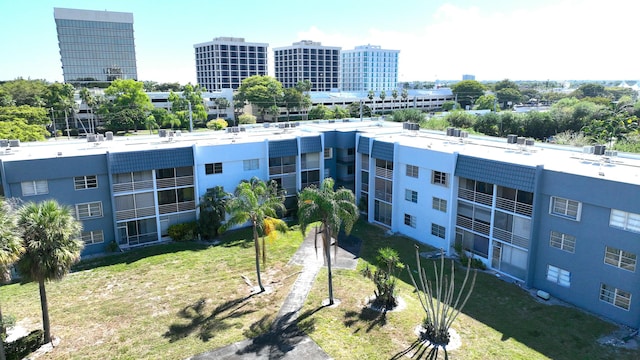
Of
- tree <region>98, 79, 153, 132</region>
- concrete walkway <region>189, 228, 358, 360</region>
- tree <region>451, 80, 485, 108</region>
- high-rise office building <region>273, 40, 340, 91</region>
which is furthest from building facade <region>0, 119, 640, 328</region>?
high-rise office building <region>273, 40, 340, 91</region>

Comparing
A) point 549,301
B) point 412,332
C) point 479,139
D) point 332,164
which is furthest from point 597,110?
point 412,332

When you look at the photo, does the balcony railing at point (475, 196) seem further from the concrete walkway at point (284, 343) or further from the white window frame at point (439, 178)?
the concrete walkway at point (284, 343)

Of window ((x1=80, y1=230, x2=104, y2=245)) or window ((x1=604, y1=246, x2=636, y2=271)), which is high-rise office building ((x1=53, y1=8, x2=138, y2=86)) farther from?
window ((x1=604, y1=246, x2=636, y2=271))

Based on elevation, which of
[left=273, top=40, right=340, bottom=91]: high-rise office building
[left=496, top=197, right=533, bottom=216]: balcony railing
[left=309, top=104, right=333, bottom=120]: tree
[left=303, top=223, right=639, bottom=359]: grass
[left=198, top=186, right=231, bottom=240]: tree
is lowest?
[left=303, top=223, right=639, bottom=359]: grass

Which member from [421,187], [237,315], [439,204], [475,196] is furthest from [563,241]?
[237,315]

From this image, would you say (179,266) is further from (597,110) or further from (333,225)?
(597,110)

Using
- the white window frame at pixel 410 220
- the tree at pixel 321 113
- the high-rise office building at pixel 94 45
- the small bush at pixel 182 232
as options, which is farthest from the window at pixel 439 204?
the high-rise office building at pixel 94 45

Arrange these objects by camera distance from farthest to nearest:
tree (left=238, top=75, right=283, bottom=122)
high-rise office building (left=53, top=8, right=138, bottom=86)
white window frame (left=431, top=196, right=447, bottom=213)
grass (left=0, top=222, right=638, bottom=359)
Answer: high-rise office building (left=53, top=8, right=138, bottom=86) → tree (left=238, top=75, right=283, bottom=122) → white window frame (left=431, top=196, right=447, bottom=213) → grass (left=0, top=222, right=638, bottom=359)
